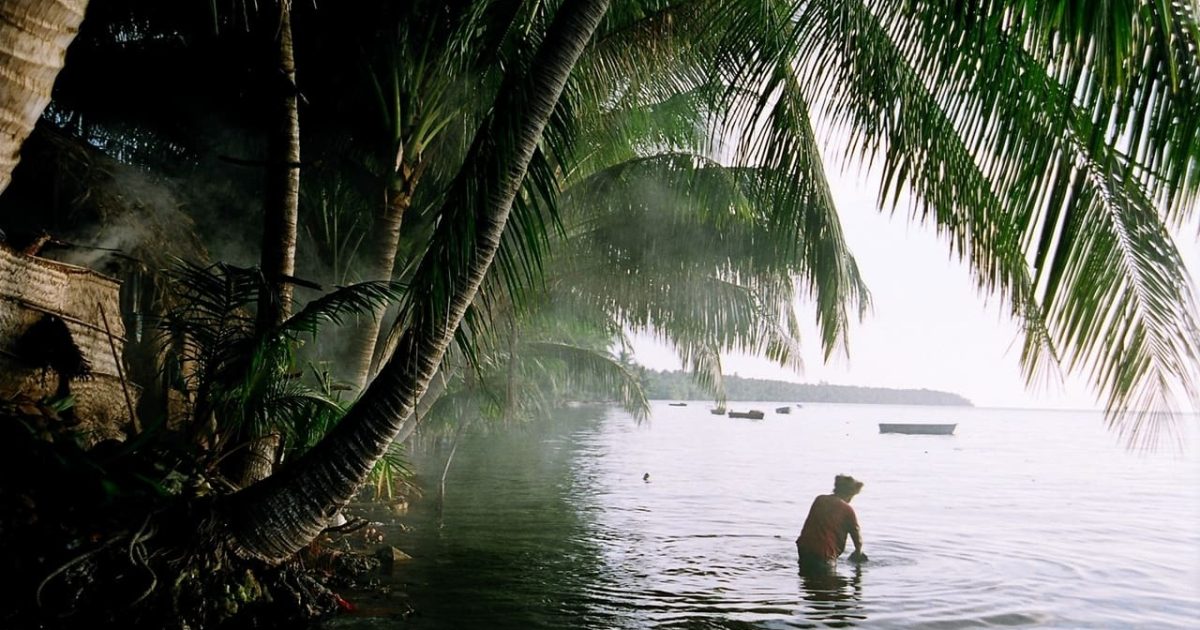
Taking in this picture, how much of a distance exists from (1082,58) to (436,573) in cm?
685

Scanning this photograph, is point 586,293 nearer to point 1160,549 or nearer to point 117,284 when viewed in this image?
point 117,284

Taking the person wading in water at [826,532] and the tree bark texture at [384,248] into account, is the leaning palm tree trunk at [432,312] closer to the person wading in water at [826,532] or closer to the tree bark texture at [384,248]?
the tree bark texture at [384,248]

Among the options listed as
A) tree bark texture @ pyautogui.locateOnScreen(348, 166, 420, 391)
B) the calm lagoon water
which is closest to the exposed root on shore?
the calm lagoon water

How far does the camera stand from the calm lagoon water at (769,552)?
7.14 meters

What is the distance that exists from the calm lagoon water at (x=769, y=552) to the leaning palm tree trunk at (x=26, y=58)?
13.3ft

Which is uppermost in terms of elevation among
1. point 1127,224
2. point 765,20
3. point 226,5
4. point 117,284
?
point 226,5

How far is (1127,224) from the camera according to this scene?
376cm

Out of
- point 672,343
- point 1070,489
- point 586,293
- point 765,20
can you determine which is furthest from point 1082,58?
point 1070,489

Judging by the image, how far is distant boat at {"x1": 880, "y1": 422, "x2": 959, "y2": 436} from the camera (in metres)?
54.3

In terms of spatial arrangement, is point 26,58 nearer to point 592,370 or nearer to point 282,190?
point 282,190

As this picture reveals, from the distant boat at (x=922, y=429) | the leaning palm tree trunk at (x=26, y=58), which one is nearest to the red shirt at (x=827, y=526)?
the leaning palm tree trunk at (x=26, y=58)

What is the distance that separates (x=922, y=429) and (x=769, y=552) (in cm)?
5167

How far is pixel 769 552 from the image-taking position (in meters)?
10.4

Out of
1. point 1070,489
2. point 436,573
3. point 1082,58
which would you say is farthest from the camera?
point 1070,489
